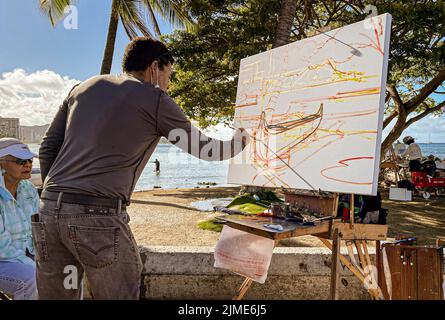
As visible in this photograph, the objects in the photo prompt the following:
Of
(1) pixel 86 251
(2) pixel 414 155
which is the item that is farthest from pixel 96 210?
(2) pixel 414 155

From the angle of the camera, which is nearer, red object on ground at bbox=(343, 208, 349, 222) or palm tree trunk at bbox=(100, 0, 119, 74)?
red object on ground at bbox=(343, 208, 349, 222)

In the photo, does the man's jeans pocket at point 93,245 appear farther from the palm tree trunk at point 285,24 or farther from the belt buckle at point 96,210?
the palm tree trunk at point 285,24

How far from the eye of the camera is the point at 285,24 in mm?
6473

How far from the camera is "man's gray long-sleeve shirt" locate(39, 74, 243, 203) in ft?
5.55

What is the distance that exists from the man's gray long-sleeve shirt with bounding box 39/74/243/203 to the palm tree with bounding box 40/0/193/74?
6906 millimetres

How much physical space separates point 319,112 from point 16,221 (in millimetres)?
2451

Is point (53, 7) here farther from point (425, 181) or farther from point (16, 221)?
point (425, 181)

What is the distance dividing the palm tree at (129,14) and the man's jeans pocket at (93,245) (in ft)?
23.7

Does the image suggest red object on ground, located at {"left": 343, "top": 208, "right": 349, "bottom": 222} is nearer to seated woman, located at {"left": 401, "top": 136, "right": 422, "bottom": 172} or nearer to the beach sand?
the beach sand

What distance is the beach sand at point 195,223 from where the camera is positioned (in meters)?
5.20

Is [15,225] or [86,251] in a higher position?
[86,251]

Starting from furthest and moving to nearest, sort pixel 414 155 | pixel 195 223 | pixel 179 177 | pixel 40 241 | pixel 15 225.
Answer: pixel 179 177 < pixel 414 155 < pixel 195 223 < pixel 15 225 < pixel 40 241

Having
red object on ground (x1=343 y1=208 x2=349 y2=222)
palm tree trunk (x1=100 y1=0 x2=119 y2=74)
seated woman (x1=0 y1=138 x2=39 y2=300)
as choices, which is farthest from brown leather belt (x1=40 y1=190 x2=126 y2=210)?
palm tree trunk (x1=100 y1=0 x2=119 y2=74)
